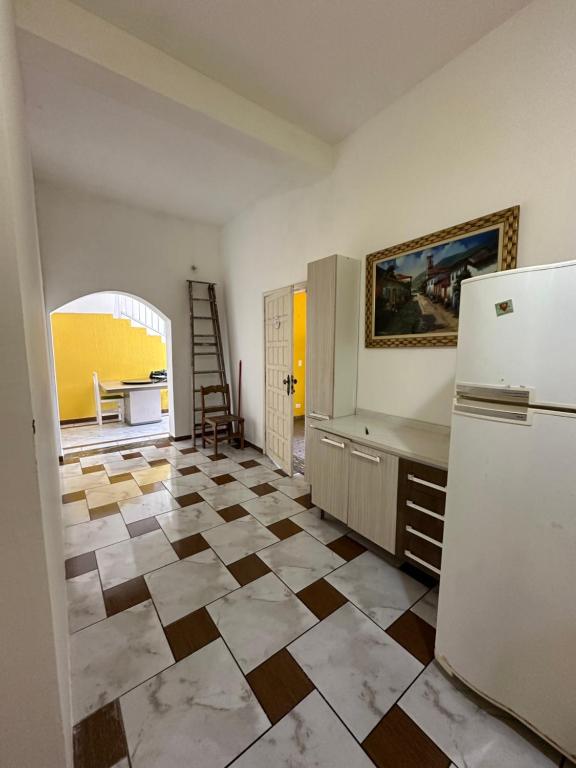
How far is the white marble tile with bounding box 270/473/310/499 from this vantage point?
3148 mm

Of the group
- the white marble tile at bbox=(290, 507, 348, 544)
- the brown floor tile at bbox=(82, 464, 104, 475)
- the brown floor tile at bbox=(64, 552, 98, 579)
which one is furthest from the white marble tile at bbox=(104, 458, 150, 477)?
the white marble tile at bbox=(290, 507, 348, 544)

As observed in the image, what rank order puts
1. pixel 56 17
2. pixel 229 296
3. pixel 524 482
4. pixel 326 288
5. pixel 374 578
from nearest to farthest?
pixel 524 482
pixel 56 17
pixel 374 578
pixel 326 288
pixel 229 296

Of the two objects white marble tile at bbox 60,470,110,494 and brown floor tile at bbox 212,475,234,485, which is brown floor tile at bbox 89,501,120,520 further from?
brown floor tile at bbox 212,475,234,485

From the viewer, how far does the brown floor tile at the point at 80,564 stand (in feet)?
6.82

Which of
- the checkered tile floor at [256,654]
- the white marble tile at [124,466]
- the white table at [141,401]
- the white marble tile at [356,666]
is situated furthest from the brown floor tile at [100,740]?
the white table at [141,401]

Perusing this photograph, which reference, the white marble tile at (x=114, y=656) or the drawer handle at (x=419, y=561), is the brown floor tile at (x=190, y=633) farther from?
the drawer handle at (x=419, y=561)

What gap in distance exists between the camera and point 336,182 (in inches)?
112

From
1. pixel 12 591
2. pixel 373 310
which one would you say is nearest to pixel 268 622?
pixel 12 591

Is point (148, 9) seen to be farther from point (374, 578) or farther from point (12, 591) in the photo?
point (374, 578)

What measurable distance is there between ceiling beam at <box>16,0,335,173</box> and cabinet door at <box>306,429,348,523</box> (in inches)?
93.3

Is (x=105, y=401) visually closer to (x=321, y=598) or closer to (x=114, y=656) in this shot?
(x=114, y=656)

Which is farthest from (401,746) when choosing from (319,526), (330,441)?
(330,441)

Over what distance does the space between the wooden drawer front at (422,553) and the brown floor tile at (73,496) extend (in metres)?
2.97

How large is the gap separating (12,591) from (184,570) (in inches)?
61.6
